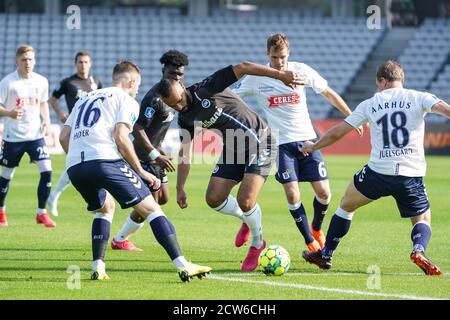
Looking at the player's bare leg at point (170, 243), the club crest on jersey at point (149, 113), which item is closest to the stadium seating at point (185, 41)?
the club crest on jersey at point (149, 113)

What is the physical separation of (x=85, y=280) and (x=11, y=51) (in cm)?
2995

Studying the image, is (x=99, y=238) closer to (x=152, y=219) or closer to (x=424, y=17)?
(x=152, y=219)

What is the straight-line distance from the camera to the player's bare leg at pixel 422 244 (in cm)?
887

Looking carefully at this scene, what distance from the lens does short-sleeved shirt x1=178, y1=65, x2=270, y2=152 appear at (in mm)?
9195

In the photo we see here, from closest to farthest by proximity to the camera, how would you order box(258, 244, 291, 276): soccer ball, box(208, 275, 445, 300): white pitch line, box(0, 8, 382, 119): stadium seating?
1. box(208, 275, 445, 300): white pitch line
2. box(258, 244, 291, 276): soccer ball
3. box(0, 8, 382, 119): stadium seating

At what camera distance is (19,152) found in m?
13.7

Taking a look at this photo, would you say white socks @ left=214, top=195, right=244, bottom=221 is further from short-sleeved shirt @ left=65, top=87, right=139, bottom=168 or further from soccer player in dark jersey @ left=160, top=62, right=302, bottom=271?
short-sleeved shirt @ left=65, top=87, right=139, bottom=168

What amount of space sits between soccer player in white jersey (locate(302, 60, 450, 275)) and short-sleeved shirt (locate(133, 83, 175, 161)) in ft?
7.59

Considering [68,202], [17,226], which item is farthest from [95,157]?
[68,202]

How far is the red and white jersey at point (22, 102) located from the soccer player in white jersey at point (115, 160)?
196 inches

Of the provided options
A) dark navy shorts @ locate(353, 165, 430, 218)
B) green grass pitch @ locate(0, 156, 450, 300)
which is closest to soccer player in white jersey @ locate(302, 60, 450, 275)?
dark navy shorts @ locate(353, 165, 430, 218)

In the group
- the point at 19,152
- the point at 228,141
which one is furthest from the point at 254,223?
the point at 19,152

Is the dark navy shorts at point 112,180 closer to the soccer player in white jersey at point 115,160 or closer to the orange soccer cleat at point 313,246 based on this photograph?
the soccer player in white jersey at point 115,160

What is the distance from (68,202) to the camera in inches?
675
